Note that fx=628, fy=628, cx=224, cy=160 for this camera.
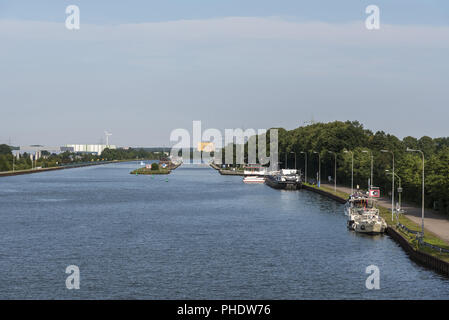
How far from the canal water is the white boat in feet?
4.81

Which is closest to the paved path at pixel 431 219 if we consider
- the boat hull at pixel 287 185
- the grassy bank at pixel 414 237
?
the grassy bank at pixel 414 237

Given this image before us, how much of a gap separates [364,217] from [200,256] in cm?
2497

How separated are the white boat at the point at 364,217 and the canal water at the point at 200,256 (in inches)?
57.8

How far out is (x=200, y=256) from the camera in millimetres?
58719

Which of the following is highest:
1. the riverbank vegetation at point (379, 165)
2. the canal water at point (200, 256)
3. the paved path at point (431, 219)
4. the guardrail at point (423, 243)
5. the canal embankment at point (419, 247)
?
the riverbank vegetation at point (379, 165)

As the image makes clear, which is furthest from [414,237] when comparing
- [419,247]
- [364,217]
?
[364,217]

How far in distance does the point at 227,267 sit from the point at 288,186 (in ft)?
360

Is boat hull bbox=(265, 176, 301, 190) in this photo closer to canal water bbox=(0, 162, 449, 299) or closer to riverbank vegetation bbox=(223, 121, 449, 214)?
riverbank vegetation bbox=(223, 121, 449, 214)

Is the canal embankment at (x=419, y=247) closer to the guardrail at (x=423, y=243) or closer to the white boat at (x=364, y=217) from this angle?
the guardrail at (x=423, y=243)

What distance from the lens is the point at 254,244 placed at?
217 ft

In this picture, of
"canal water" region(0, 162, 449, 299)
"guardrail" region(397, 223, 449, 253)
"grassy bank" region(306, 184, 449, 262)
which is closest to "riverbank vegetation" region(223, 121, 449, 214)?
"grassy bank" region(306, 184, 449, 262)

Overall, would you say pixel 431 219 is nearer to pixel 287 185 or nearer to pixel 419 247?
pixel 419 247

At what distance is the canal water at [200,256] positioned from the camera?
4588 centimetres

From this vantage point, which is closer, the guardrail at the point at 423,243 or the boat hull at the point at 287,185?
the guardrail at the point at 423,243
